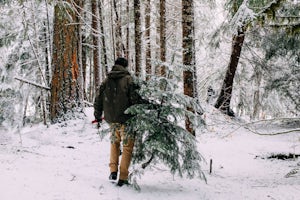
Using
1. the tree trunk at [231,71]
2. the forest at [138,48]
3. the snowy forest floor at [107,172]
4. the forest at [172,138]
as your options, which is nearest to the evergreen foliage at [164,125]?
the forest at [172,138]

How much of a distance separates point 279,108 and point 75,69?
17.3 metres

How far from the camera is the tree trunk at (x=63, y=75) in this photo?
11.7m

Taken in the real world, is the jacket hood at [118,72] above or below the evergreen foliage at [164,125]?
above

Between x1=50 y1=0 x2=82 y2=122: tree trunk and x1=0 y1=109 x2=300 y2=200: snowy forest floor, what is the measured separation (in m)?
0.49

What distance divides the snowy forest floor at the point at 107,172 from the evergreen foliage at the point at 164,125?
0.47 meters

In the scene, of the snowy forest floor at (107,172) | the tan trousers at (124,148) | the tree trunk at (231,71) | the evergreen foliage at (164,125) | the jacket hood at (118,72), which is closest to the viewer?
the snowy forest floor at (107,172)

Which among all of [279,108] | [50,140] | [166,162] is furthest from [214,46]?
[279,108]

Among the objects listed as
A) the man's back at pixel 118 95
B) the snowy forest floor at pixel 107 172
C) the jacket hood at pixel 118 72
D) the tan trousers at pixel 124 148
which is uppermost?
the jacket hood at pixel 118 72

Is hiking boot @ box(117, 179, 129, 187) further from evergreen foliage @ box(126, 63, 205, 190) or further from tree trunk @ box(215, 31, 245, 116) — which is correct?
tree trunk @ box(215, 31, 245, 116)

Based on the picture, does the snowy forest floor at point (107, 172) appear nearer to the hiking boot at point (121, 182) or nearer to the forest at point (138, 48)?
the hiking boot at point (121, 182)

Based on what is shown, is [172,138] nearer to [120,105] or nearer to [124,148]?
[124,148]

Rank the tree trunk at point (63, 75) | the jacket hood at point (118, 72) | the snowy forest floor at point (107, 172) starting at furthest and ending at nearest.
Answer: the tree trunk at point (63, 75), the jacket hood at point (118, 72), the snowy forest floor at point (107, 172)

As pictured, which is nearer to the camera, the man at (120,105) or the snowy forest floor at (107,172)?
→ the snowy forest floor at (107,172)

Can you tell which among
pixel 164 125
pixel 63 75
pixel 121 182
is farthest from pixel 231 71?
pixel 121 182
